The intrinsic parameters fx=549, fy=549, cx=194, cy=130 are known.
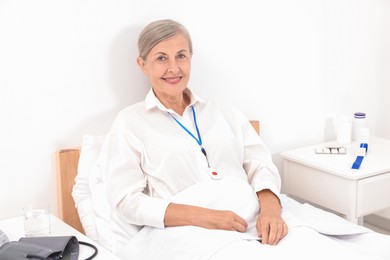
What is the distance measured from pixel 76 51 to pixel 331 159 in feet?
3.63

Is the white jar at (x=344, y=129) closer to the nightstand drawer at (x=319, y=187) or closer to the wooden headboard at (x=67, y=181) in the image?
the nightstand drawer at (x=319, y=187)

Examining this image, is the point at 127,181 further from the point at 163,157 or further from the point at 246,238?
the point at 246,238

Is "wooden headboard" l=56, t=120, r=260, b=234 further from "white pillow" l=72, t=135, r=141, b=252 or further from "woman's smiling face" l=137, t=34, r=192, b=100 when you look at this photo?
"woman's smiling face" l=137, t=34, r=192, b=100

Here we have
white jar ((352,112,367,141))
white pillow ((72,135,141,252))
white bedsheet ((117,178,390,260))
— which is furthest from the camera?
white jar ((352,112,367,141))

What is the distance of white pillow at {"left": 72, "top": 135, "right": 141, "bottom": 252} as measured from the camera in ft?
5.53

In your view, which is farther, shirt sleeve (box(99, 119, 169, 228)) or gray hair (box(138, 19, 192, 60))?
gray hair (box(138, 19, 192, 60))

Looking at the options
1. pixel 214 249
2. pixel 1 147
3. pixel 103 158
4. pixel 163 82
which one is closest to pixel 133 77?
pixel 163 82

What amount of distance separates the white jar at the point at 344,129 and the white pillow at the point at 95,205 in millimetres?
1152

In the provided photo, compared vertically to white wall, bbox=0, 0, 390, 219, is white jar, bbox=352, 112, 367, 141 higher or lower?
lower

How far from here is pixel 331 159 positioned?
223 centimetres

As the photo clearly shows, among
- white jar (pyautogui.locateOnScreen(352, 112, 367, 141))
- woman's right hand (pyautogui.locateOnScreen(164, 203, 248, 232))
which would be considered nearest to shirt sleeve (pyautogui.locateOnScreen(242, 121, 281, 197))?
woman's right hand (pyautogui.locateOnScreen(164, 203, 248, 232))

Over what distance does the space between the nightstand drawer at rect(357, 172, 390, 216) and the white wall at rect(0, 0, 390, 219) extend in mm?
457

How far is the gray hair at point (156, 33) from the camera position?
174 cm

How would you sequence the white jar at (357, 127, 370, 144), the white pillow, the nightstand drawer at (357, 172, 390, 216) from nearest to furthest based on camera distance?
the white pillow < the nightstand drawer at (357, 172, 390, 216) < the white jar at (357, 127, 370, 144)
